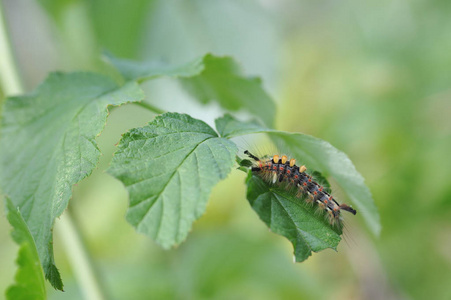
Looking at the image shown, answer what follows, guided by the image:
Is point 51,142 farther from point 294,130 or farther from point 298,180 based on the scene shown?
point 294,130

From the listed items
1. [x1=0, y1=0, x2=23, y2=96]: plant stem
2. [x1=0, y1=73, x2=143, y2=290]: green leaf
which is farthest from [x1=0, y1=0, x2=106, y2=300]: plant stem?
[x1=0, y1=73, x2=143, y2=290]: green leaf

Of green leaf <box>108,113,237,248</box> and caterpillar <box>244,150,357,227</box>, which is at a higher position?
caterpillar <box>244,150,357,227</box>

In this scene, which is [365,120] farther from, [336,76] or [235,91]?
[235,91]

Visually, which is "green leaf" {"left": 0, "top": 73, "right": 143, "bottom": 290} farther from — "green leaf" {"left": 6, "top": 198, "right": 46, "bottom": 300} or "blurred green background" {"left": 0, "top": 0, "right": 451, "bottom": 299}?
"blurred green background" {"left": 0, "top": 0, "right": 451, "bottom": 299}

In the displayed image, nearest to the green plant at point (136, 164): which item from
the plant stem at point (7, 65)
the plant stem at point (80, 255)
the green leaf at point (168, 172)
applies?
the green leaf at point (168, 172)

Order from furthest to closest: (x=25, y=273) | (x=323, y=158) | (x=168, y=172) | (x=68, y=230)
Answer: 1. (x=68, y=230)
2. (x=323, y=158)
3. (x=168, y=172)
4. (x=25, y=273)

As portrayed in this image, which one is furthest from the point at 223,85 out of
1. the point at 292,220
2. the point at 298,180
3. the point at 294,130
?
the point at 294,130

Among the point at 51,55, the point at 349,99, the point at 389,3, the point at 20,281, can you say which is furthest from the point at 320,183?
the point at 51,55

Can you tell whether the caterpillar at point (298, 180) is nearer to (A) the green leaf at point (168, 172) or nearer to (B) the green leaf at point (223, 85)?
(A) the green leaf at point (168, 172)
